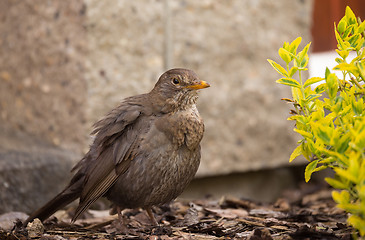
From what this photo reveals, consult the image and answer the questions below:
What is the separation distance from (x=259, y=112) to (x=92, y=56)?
197cm

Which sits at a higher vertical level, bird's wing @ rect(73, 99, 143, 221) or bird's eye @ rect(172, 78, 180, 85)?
bird's eye @ rect(172, 78, 180, 85)

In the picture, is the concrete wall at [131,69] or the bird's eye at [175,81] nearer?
the bird's eye at [175,81]

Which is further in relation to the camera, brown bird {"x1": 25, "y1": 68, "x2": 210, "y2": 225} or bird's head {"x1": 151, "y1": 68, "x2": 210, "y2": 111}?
bird's head {"x1": 151, "y1": 68, "x2": 210, "y2": 111}

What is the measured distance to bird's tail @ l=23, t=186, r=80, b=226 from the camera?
3.63 meters

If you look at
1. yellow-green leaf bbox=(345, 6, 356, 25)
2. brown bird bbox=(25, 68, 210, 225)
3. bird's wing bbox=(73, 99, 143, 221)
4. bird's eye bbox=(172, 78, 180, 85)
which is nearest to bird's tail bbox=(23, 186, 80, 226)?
brown bird bbox=(25, 68, 210, 225)

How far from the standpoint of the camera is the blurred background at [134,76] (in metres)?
4.65

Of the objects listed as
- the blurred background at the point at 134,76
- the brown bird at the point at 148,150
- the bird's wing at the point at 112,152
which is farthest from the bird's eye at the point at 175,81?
the blurred background at the point at 134,76

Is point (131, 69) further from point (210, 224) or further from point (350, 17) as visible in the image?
point (350, 17)

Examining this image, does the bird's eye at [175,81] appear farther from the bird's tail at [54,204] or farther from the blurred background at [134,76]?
the blurred background at [134,76]

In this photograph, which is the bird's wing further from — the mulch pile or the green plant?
the green plant

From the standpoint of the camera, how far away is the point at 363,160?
2.16m

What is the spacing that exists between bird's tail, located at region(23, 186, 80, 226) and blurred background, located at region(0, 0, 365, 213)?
2.45 ft

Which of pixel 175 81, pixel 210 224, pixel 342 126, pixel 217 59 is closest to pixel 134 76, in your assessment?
pixel 217 59

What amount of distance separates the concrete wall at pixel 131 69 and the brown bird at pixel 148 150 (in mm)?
1153
